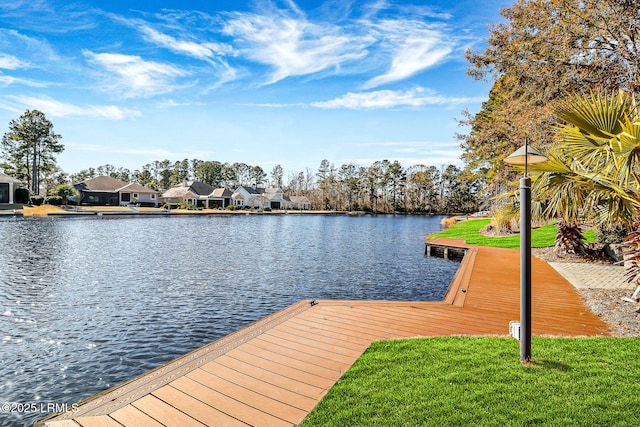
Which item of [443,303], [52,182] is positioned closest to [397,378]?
[443,303]

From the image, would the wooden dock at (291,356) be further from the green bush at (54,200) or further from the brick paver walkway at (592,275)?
the green bush at (54,200)

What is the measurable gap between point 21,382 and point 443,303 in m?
5.59

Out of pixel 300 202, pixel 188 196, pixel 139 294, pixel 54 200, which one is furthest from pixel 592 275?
pixel 300 202

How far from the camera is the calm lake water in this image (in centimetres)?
438

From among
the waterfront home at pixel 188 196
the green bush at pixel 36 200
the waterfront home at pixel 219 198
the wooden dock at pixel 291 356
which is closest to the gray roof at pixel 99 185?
the waterfront home at pixel 188 196

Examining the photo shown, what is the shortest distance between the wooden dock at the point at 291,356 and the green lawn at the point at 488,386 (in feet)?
1.01

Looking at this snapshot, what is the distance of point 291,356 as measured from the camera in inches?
140

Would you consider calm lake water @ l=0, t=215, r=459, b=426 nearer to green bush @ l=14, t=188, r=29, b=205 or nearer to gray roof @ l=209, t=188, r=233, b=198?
green bush @ l=14, t=188, r=29, b=205

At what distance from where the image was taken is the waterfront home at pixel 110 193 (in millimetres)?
44344

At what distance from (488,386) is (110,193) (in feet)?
170

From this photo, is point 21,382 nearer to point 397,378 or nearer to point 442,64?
point 397,378

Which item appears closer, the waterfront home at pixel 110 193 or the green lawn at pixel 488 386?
the green lawn at pixel 488 386

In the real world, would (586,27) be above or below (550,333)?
above

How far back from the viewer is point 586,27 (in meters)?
8.24
